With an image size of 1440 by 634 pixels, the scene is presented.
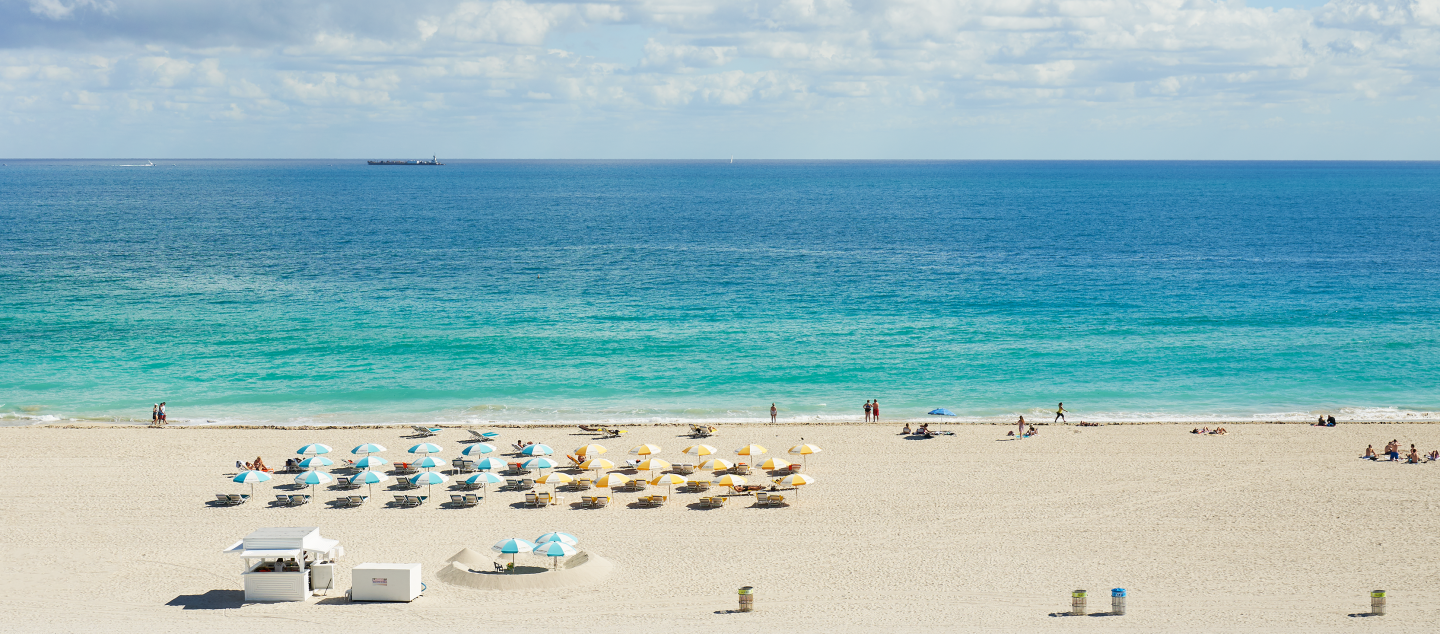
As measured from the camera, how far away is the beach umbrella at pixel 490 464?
32.4 meters

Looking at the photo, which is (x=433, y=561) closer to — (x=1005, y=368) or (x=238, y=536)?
(x=238, y=536)

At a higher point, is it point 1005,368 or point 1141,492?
point 1005,368

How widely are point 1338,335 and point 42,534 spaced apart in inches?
2256

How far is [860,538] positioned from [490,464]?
11.8 meters

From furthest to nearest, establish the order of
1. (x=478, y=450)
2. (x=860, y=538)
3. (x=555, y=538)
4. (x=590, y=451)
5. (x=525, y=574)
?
(x=478, y=450) → (x=590, y=451) → (x=860, y=538) → (x=555, y=538) → (x=525, y=574)

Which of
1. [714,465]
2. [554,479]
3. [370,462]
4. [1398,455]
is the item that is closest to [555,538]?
[554,479]

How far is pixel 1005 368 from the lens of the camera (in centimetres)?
4994

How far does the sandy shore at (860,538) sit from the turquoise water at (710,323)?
6.43m

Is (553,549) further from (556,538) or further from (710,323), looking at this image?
(710,323)

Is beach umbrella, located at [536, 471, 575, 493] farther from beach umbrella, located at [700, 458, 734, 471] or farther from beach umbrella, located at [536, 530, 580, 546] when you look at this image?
beach umbrella, located at [536, 530, 580, 546]

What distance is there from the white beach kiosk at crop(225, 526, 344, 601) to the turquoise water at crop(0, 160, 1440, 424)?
63.9 feet

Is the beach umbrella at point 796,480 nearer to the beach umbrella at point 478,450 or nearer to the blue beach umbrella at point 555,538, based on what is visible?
the blue beach umbrella at point 555,538

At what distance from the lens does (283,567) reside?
926 inches

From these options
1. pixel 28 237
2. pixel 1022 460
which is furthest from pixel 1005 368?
pixel 28 237
